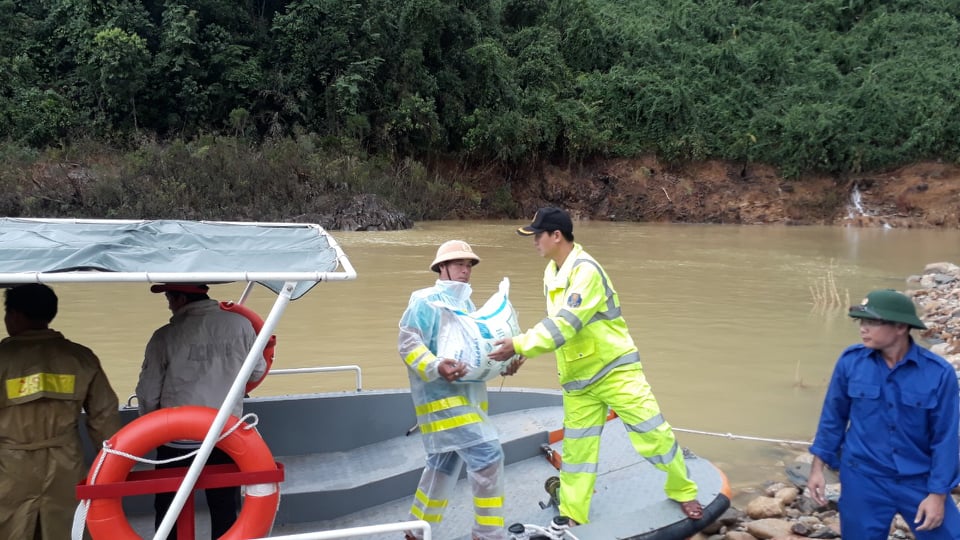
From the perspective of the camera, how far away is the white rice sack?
2990 mm

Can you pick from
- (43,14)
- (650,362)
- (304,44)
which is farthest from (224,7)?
(650,362)

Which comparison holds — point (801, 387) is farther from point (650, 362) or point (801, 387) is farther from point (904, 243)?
point (904, 243)

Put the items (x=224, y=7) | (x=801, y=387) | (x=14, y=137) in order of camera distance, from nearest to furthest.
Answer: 1. (x=801, y=387)
2. (x=14, y=137)
3. (x=224, y=7)

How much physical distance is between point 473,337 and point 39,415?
161 centimetres

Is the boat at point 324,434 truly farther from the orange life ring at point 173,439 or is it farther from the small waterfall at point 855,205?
Answer: the small waterfall at point 855,205

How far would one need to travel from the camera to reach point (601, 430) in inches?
133

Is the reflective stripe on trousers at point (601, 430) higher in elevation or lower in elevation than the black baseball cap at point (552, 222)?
lower

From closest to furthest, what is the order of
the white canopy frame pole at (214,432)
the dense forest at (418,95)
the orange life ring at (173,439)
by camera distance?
the white canopy frame pole at (214,432), the orange life ring at (173,439), the dense forest at (418,95)

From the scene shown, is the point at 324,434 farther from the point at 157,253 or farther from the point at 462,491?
the point at 157,253

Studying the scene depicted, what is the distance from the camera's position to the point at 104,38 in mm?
23734

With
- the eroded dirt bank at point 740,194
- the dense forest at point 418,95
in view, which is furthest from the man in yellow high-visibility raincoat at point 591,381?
the eroded dirt bank at point 740,194

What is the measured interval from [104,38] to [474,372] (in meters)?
25.1

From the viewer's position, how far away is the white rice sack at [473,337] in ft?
9.81

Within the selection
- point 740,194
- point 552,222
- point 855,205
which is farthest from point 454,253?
point 855,205
